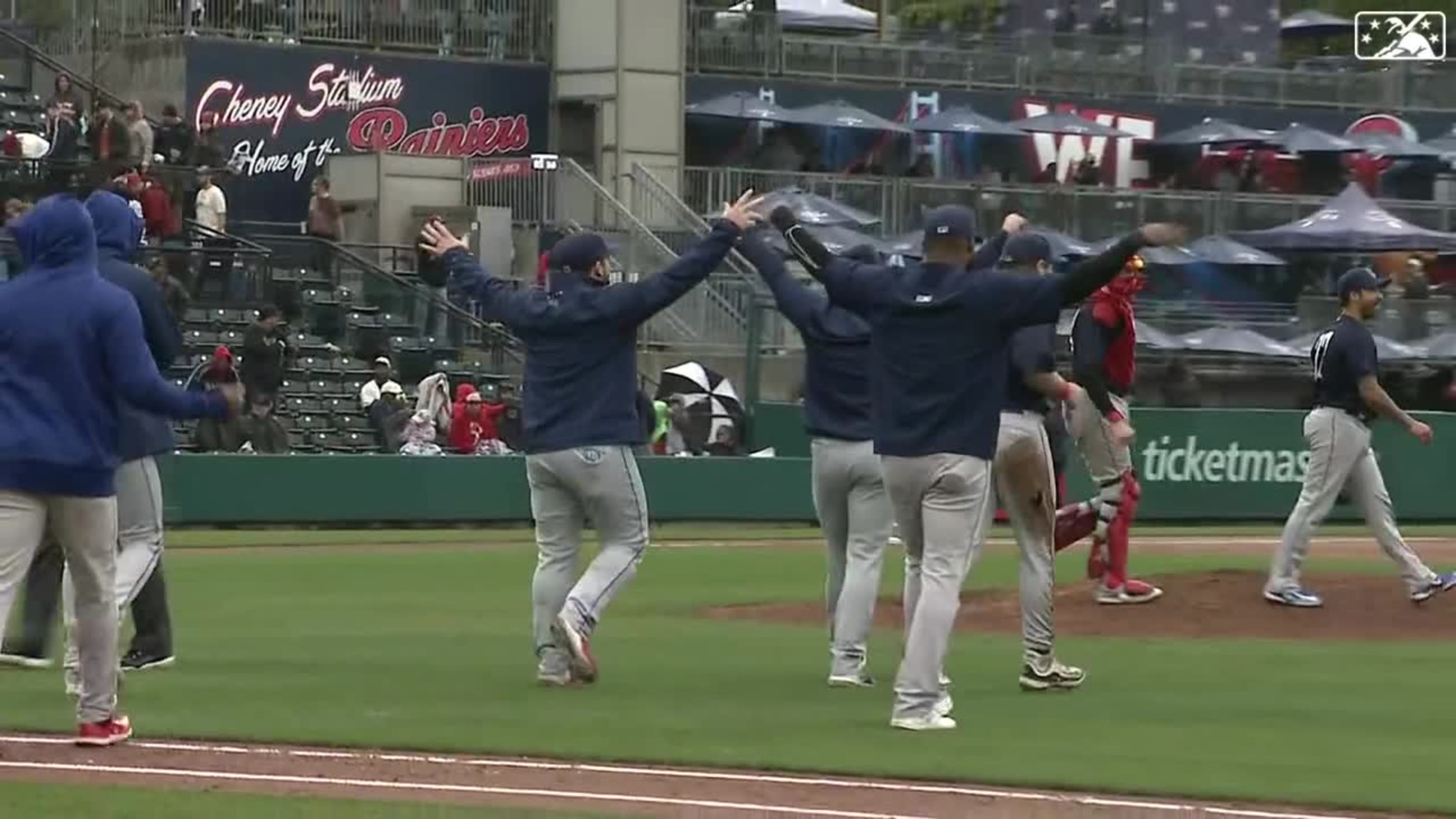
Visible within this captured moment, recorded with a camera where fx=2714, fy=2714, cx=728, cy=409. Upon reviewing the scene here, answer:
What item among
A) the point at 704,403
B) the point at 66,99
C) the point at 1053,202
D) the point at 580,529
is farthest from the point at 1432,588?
the point at 1053,202

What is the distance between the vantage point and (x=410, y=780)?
962 centimetres

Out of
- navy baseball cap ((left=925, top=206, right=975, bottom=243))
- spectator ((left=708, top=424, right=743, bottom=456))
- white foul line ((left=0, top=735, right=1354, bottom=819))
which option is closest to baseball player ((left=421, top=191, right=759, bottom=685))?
navy baseball cap ((left=925, top=206, right=975, bottom=243))

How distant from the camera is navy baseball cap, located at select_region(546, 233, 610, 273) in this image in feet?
41.2

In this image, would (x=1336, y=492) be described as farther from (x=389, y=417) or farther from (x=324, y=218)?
(x=324, y=218)

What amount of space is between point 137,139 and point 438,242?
2045 centimetres

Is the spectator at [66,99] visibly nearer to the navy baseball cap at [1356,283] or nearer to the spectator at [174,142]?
the spectator at [174,142]

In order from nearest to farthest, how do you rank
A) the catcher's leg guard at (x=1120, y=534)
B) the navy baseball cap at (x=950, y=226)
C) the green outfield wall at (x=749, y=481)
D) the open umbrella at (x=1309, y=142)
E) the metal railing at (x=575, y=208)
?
the navy baseball cap at (x=950, y=226) < the catcher's leg guard at (x=1120, y=534) < the green outfield wall at (x=749, y=481) < the metal railing at (x=575, y=208) < the open umbrella at (x=1309, y=142)

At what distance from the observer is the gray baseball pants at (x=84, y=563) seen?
9703 millimetres

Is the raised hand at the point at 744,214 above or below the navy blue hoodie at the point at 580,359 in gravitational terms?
above

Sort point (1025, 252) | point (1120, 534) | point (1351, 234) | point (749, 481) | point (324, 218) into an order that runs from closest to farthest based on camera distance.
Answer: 1. point (1025, 252)
2. point (1120, 534)
3. point (749, 481)
4. point (324, 218)
5. point (1351, 234)

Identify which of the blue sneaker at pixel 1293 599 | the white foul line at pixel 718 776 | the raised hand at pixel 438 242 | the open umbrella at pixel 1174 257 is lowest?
the blue sneaker at pixel 1293 599

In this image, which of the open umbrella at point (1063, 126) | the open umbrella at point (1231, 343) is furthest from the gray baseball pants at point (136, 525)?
the open umbrella at point (1063, 126)

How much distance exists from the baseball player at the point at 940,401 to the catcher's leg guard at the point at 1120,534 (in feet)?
18.5

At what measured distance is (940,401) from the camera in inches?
435
